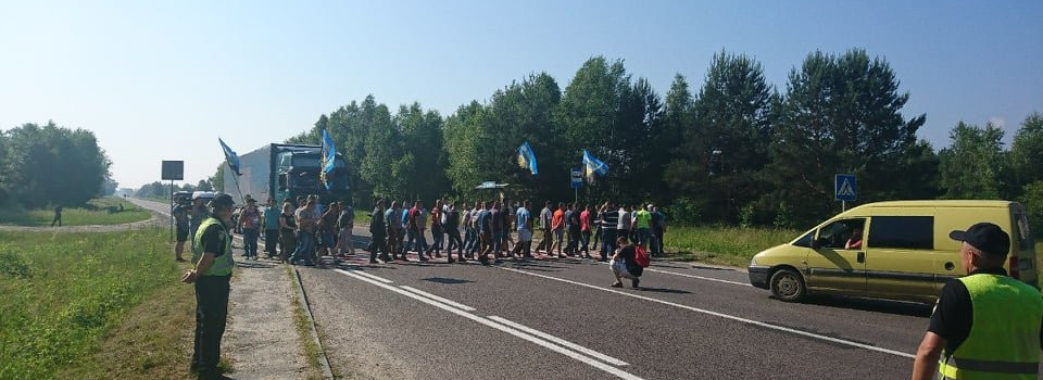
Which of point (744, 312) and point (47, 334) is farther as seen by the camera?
point (744, 312)

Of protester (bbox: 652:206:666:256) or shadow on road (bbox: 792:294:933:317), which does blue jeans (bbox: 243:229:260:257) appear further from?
shadow on road (bbox: 792:294:933:317)

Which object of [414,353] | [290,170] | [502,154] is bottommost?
[414,353]

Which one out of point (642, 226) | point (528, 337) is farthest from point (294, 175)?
point (528, 337)

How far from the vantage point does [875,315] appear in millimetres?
10383

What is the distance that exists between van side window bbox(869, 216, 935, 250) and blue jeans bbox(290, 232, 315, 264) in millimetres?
12373

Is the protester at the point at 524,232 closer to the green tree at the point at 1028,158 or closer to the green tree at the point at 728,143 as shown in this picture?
the green tree at the point at 728,143

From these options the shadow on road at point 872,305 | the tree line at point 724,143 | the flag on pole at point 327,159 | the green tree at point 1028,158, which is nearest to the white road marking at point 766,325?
the shadow on road at point 872,305

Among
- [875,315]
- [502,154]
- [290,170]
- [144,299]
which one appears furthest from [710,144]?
[144,299]

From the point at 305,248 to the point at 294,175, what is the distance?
8.43 m

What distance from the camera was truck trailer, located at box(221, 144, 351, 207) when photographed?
24359mm

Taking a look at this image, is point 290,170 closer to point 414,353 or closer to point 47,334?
point 47,334

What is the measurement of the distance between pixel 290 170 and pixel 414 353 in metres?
18.5

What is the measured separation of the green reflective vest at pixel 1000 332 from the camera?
3.08m

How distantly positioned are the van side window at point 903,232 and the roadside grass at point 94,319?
33.1 feet
